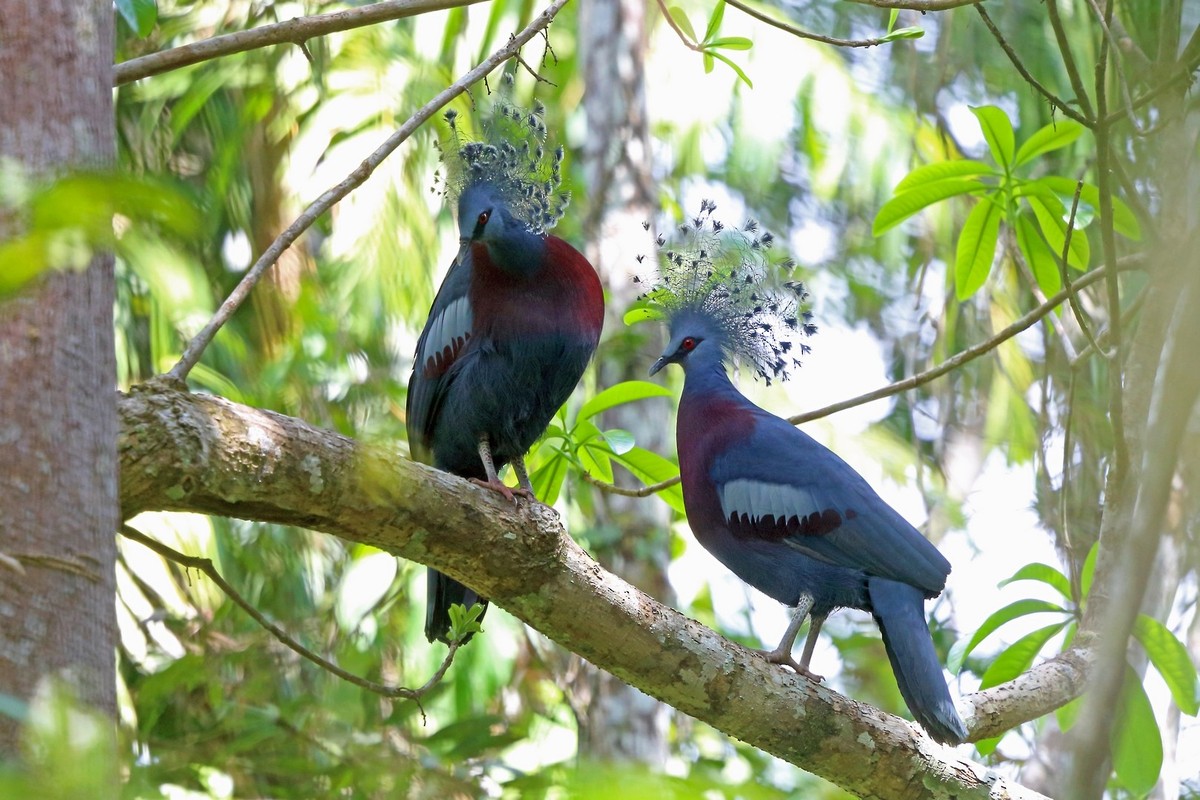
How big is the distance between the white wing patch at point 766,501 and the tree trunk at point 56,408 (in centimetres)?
215

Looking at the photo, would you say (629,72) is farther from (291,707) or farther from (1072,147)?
(291,707)

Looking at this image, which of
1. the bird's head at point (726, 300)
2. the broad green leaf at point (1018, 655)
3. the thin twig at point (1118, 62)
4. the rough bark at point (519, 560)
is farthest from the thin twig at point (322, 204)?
the broad green leaf at point (1018, 655)

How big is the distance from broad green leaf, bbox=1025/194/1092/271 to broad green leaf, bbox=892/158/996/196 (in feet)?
0.52

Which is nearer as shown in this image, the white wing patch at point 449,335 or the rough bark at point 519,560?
the rough bark at point 519,560

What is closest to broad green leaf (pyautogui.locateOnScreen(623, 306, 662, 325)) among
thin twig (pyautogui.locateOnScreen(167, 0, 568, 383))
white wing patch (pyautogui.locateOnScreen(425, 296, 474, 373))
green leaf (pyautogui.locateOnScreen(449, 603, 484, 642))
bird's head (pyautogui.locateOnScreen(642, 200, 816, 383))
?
bird's head (pyautogui.locateOnScreen(642, 200, 816, 383))

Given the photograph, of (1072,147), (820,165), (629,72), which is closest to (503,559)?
(629,72)

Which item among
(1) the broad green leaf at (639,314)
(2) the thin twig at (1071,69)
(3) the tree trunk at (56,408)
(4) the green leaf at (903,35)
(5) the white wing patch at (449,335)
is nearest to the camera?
(3) the tree trunk at (56,408)

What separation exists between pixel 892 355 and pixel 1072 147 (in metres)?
3.45

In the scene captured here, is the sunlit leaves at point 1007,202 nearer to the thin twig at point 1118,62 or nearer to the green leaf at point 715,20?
the thin twig at point 1118,62

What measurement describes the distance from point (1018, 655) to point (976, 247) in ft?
3.84

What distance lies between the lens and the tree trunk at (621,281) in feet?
16.5

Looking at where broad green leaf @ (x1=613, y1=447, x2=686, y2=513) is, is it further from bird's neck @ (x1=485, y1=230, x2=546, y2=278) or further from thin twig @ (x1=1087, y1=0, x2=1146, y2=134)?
thin twig @ (x1=1087, y1=0, x2=1146, y2=134)

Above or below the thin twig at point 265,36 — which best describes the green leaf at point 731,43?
above

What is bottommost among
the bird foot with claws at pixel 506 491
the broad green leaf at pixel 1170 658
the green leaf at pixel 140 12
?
the bird foot with claws at pixel 506 491
